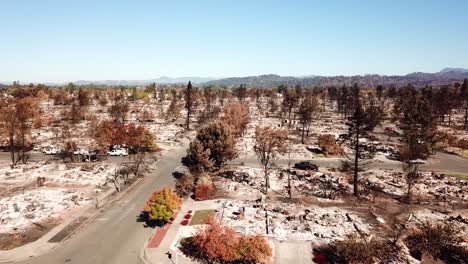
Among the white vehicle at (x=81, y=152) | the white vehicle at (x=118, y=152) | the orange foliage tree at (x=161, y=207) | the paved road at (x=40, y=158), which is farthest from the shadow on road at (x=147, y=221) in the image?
the white vehicle at (x=118, y=152)

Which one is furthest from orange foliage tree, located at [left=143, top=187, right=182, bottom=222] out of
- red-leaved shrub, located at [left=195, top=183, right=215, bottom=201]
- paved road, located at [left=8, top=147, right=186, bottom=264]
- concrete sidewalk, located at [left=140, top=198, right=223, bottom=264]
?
red-leaved shrub, located at [left=195, top=183, right=215, bottom=201]

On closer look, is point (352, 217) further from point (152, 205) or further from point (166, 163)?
point (166, 163)

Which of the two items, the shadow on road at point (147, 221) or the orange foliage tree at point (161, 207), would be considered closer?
the orange foliage tree at point (161, 207)

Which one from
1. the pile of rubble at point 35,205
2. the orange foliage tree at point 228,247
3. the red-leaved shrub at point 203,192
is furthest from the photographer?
the red-leaved shrub at point 203,192

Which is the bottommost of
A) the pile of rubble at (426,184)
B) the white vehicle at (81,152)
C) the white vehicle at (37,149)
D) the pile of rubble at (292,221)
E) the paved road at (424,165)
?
Answer: the pile of rubble at (292,221)

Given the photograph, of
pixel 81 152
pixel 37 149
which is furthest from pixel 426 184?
pixel 37 149

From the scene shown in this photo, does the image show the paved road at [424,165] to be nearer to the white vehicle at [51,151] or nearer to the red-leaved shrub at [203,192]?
the red-leaved shrub at [203,192]

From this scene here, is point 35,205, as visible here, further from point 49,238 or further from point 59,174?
point 59,174

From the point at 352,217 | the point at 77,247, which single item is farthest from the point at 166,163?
the point at 352,217
